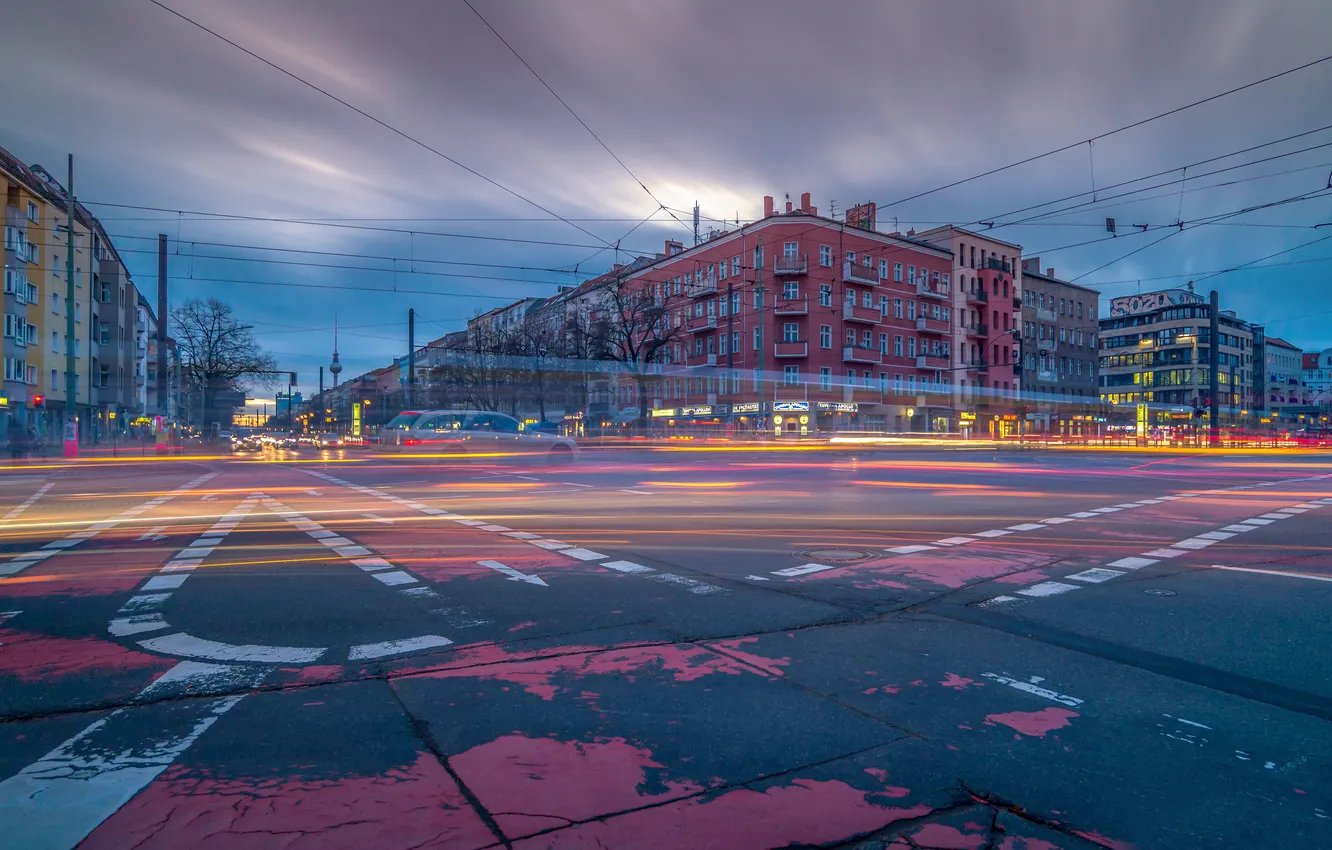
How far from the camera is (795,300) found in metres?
50.3

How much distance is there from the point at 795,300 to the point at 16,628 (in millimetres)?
47916

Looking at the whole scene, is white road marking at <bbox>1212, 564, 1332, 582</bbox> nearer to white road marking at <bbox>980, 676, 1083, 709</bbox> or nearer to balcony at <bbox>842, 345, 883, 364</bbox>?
white road marking at <bbox>980, 676, 1083, 709</bbox>

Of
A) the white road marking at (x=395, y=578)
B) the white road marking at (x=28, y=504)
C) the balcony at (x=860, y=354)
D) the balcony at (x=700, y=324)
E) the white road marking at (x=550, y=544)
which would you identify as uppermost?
the balcony at (x=700, y=324)

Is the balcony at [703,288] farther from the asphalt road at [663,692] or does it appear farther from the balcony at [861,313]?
the asphalt road at [663,692]

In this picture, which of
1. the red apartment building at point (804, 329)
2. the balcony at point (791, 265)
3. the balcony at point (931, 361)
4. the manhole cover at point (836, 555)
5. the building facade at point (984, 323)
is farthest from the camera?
the building facade at point (984, 323)

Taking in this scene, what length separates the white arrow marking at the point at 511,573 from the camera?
644 cm

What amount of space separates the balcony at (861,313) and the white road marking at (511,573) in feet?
156

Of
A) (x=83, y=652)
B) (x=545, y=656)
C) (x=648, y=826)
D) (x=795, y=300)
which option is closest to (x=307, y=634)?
(x=83, y=652)

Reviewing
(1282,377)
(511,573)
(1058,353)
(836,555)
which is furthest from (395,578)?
(1282,377)

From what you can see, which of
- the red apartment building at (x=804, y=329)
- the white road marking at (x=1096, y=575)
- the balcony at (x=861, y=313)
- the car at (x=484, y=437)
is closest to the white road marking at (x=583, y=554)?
the white road marking at (x=1096, y=575)

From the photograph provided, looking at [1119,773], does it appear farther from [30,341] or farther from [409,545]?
[30,341]

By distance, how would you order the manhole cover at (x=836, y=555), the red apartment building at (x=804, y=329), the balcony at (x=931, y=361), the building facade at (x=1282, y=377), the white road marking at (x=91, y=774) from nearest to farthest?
the white road marking at (x=91, y=774), the manhole cover at (x=836, y=555), the red apartment building at (x=804, y=329), the balcony at (x=931, y=361), the building facade at (x=1282, y=377)

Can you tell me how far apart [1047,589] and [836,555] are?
2.07 m

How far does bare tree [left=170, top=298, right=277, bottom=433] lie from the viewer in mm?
50406
